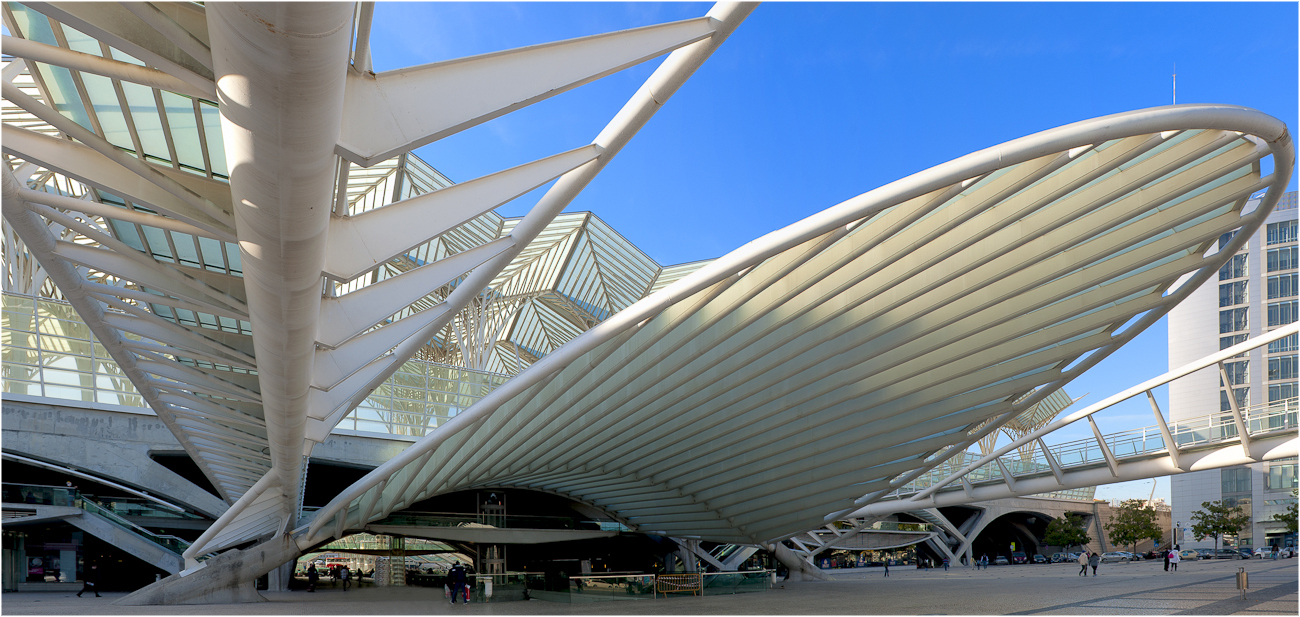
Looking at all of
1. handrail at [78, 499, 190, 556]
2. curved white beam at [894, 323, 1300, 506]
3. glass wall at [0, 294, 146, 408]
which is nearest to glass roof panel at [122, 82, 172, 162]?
curved white beam at [894, 323, 1300, 506]

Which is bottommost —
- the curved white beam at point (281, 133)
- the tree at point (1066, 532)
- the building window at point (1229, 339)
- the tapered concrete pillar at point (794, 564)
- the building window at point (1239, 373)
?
the tree at point (1066, 532)

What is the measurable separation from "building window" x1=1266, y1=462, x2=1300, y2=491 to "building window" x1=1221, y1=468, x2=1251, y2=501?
7.26 feet

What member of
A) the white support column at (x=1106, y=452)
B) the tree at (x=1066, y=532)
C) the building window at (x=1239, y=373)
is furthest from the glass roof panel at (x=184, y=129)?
the building window at (x=1239, y=373)

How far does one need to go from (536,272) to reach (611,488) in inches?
848

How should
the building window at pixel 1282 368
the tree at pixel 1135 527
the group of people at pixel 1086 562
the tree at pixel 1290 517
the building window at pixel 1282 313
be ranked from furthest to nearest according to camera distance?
the building window at pixel 1282 313 < the building window at pixel 1282 368 < the tree at pixel 1135 527 < the tree at pixel 1290 517 < the group of people at pixel 1086 562

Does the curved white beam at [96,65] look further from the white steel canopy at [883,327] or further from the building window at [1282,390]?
the building window at [1282,390]

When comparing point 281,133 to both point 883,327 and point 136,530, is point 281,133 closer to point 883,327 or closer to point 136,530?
point 883,327

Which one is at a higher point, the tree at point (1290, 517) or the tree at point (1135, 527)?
the tree at point (1290, 517)

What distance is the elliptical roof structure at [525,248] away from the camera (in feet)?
16.0

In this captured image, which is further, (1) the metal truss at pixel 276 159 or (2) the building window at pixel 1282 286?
(2) the building window at pixel 1282 286

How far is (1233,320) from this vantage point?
3004 inches

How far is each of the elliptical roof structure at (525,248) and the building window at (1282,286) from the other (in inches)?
2589

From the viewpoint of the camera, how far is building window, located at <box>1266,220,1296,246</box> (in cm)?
7313

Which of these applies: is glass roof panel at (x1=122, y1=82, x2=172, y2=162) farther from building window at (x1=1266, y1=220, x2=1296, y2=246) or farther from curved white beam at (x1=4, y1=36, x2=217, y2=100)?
building window at (x1=1266, y1=220, x2=1296, y2=246)
